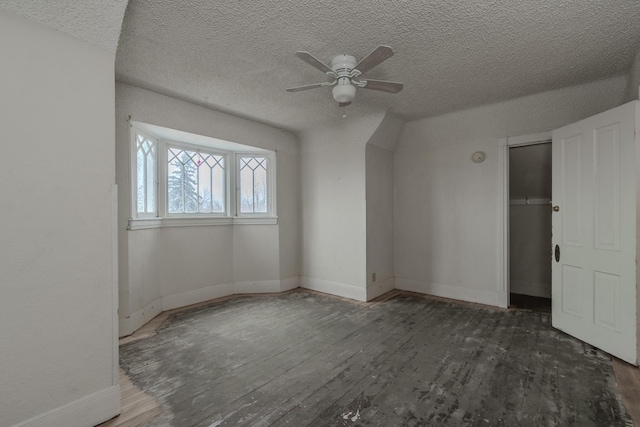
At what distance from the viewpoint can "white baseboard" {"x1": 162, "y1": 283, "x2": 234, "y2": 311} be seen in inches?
141

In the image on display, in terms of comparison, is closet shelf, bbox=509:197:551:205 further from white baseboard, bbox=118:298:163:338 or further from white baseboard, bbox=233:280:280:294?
white baseboard, bbox=118:298:163:338

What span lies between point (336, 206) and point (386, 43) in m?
2.39

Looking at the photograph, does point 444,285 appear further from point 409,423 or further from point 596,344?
point 409,423

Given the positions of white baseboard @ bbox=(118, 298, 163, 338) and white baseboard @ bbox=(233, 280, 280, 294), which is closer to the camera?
white baseboard @ bbox=(118, 298, 163, 338)

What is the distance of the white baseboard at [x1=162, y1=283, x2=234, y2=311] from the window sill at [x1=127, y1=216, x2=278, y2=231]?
89cm

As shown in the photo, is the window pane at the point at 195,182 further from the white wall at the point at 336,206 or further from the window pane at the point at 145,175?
the white wall at the point at 336,206

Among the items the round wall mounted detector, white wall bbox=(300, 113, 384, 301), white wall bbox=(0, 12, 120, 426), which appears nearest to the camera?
white wall bbox=(0, 12, 120, 426)

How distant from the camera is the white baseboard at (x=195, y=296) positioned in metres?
3.58

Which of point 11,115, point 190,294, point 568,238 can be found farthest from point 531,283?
point 11,115

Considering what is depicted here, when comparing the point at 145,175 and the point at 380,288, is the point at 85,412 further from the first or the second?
the point at 380,288

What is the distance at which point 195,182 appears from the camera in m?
3.99

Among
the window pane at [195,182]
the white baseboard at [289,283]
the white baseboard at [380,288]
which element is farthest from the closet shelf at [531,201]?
the window pane at [195,182]

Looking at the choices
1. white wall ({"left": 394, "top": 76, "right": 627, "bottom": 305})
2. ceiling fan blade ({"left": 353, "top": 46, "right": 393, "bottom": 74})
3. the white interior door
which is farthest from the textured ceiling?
the white interior door

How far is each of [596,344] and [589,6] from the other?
2636mm
